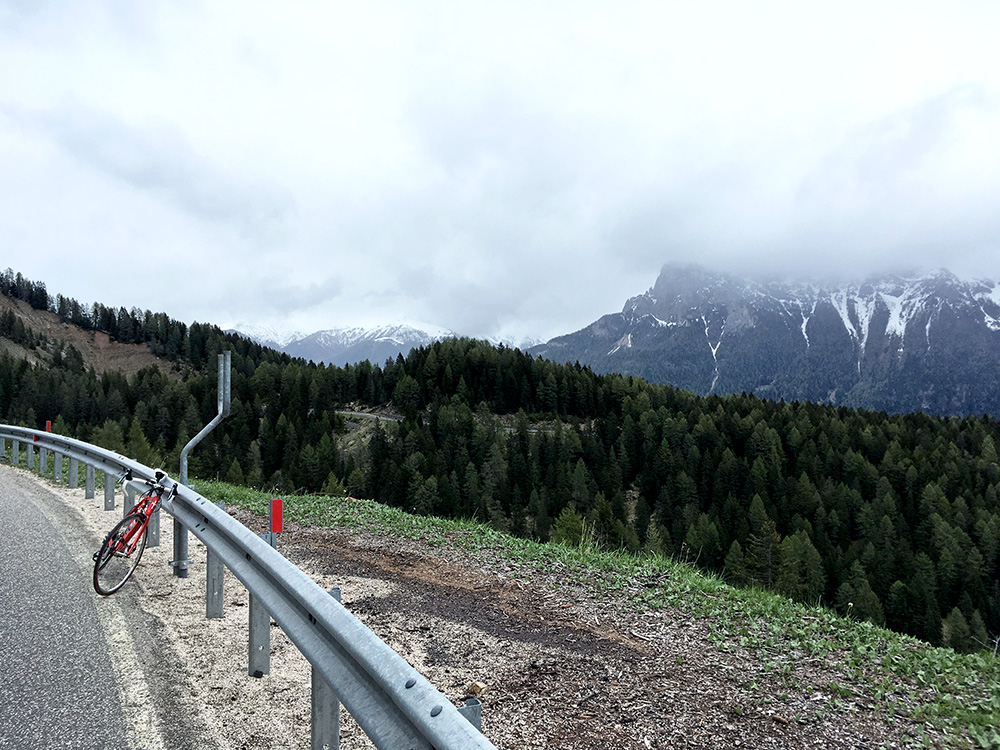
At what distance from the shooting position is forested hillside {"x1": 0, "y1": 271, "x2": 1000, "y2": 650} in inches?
3108

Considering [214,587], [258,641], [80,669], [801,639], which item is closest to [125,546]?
[214,587]

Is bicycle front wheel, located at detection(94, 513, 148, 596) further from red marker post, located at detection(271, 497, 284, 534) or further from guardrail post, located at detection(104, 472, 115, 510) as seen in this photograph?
guardrail post, located at detection(104, 472, 115, 510)

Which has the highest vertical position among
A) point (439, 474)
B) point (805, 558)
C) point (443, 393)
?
point (443, 393)

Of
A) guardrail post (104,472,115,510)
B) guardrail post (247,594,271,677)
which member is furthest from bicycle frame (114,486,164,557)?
guardrail post (104,472,115,510)

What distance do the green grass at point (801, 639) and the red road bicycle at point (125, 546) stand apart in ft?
13.2

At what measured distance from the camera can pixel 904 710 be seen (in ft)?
16.1

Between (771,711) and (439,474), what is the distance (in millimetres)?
92012

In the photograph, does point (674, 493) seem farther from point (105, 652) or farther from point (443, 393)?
point (105, 652)

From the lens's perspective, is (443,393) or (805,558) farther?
(443,393)

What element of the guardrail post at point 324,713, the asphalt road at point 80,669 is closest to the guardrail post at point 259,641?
the asphalt road at point 80,669

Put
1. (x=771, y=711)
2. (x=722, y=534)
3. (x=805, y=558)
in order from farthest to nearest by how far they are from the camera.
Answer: (x=722, y=534)
(x=805, y=558)
(x=771, y=711)

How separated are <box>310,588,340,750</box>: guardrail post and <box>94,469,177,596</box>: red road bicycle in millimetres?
4371

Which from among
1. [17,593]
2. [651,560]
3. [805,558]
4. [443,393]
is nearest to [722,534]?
[805,558]

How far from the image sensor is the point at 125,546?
6.77 m
